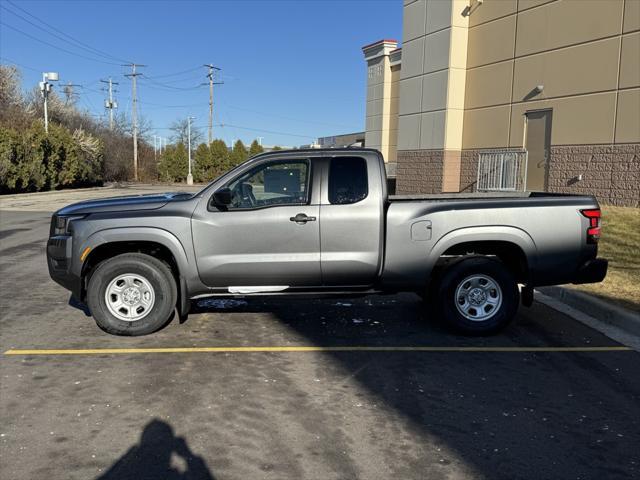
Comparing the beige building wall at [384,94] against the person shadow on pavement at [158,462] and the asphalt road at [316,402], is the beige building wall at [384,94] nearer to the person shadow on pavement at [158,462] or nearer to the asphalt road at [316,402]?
the asphalt road at [316,402]

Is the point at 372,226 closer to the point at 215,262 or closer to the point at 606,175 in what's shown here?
the point at 215,262

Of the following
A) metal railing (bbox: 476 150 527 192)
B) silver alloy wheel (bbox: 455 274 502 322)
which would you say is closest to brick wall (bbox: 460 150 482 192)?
metal railing (bbox: 476 150 527 192)

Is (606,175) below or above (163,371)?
above

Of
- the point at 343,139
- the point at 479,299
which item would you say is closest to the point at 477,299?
the point at 479,299

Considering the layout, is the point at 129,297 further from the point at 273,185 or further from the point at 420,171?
the point at 420,171

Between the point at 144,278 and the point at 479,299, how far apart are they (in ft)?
11.8

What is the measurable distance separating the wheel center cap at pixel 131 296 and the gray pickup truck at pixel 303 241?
1 centimetres

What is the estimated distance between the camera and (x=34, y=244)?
13.4m

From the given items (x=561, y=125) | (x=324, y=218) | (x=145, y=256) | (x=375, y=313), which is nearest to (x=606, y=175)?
(x=561, y=125)

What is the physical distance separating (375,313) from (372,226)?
167 centimetres

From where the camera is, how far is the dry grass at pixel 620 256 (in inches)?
302

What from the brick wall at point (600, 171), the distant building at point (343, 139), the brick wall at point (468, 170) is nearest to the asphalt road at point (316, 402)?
the brick wall at point (600, 171)

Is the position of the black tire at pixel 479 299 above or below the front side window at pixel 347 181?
below

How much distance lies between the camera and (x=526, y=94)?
1981 centimetres
